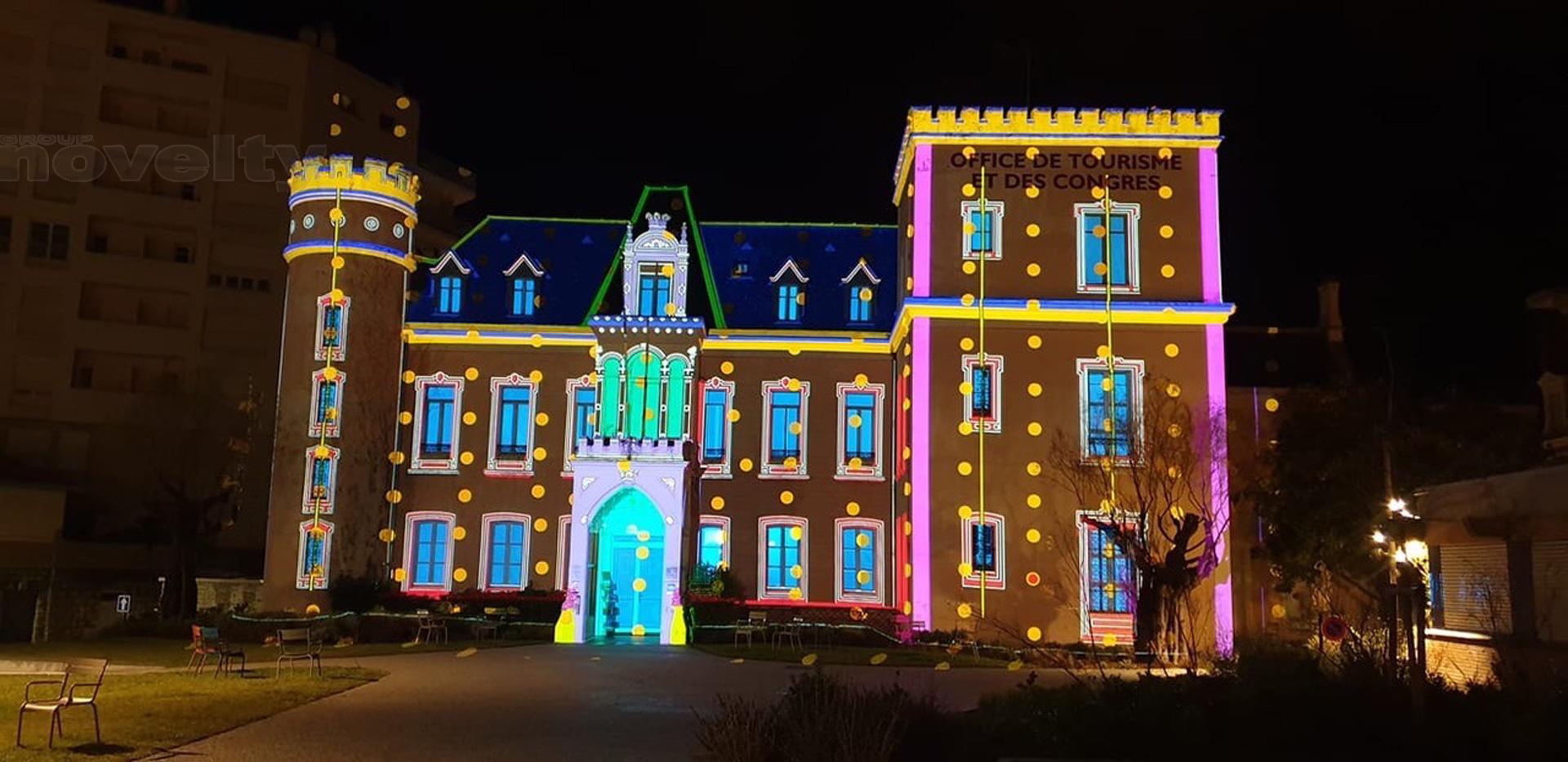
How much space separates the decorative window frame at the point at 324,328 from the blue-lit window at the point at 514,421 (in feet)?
14.3

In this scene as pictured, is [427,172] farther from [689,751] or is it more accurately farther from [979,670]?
[689,751]

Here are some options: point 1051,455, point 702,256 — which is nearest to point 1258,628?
point 1051,455

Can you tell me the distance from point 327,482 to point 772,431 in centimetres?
1160

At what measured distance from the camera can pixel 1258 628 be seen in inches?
1224

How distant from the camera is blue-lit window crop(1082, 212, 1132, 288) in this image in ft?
97.8

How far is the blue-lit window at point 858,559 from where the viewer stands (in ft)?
108

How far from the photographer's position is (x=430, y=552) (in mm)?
33500

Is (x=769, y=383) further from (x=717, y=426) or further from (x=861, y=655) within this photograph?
(x=861, y=655)

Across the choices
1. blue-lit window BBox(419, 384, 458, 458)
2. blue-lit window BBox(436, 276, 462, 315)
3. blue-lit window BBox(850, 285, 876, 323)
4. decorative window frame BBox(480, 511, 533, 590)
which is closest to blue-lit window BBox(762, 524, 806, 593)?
blue-lit window BBox(850, 285, 876, 323)

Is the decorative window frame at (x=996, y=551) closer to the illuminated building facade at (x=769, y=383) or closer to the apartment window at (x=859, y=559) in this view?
the illuminated building facade at (x=769, y=383)

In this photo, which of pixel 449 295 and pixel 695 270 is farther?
pixel 695 270

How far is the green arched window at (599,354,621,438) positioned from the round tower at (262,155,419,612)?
6.08 m

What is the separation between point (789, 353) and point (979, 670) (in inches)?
525

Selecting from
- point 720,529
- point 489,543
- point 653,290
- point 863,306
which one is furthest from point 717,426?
point 489,543
